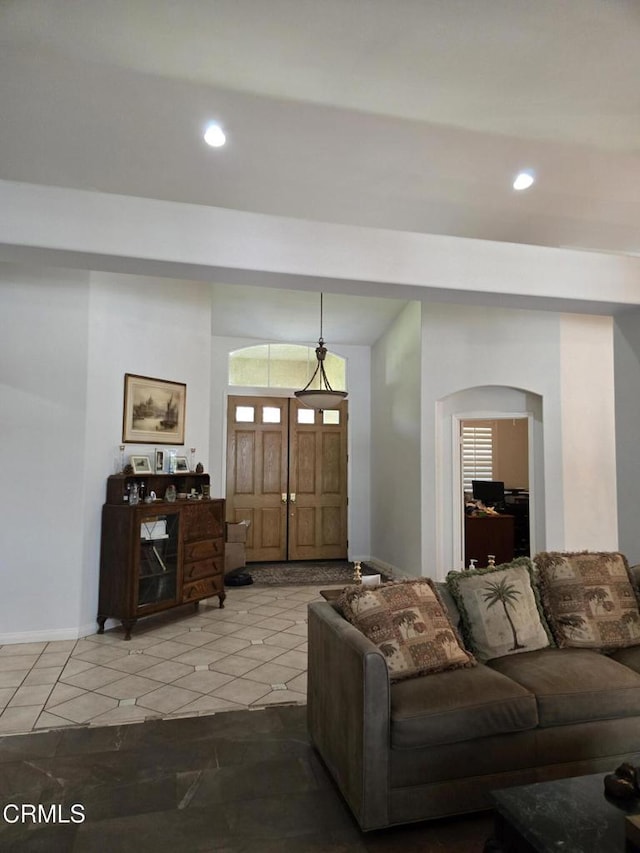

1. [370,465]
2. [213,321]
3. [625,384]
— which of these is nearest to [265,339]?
[213,321]

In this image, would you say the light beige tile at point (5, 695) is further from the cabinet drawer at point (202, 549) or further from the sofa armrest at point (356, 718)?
the sofa armrest at point (356, 718)

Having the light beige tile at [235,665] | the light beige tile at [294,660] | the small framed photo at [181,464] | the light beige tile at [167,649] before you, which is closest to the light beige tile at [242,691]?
the light beige tile at [235,665]

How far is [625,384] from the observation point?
3990 millimetres

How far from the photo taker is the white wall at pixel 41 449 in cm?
414

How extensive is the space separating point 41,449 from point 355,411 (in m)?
4.52

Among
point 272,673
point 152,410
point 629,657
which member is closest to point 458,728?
point 629,657

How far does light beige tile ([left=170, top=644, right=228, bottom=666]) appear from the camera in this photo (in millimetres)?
3787

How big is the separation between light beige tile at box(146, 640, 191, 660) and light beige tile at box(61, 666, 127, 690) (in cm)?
38

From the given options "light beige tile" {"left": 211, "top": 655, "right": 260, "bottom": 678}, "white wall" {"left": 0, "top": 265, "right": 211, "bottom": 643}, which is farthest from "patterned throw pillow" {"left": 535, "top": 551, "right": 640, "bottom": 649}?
"white wall" {"left": 0, "top": 265, "right": 211, "bottom": 643}

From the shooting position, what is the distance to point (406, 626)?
229 centimetres

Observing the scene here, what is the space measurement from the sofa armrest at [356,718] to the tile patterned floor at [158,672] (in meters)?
0.97

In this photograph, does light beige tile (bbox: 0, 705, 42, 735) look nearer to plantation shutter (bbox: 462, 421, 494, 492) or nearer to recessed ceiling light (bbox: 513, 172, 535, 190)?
recessed ceiling light (bbox: 513, 172, 535, 190)

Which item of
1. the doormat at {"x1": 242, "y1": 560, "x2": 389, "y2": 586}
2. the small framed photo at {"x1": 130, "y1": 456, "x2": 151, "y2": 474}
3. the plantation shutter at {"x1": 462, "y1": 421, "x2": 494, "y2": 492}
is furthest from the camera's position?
the plantation shutter at {"x1": 462, "y1": 421, "x2": 494, "y2": 492}

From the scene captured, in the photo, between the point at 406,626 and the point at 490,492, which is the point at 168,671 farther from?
the point at 490,492
